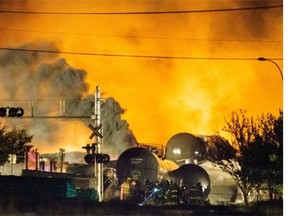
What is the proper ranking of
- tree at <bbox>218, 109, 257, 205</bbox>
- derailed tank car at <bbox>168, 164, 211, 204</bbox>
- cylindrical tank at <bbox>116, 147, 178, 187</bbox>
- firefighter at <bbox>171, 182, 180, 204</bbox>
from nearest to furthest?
tree at <bbox>218, 109, 257, 205</bbox> < firefighter at <bbox>171, 182, 180, 204</bbox> < derailed tank car at <bbox>168, 164, 211, 204</bbox> < cylindrical tank at <bbox>116, 147, 178, 187</bbox>

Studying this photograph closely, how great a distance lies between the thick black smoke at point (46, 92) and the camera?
1531cm

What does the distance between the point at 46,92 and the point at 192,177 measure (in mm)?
8952

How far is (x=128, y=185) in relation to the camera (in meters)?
22.5

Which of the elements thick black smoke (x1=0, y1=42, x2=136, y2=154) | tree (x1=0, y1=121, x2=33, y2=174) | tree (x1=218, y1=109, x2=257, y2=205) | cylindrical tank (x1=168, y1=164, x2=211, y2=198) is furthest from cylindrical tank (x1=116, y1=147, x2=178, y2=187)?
tree (x1=0, y1=121, x2=33, y2=174)

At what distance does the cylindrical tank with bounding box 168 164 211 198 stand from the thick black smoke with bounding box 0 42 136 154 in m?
3.89

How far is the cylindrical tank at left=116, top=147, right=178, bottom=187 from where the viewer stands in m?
22.9

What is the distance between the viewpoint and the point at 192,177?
2398 cm

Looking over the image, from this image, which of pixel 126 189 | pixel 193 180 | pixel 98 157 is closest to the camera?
pixel 98 157

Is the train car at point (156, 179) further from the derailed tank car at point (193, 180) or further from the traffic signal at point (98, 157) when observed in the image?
the traffic signal at point (98, 157)

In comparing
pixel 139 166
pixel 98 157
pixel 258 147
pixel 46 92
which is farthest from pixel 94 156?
pixel 139 166

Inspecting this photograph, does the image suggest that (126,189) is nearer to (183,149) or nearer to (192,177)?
(192,177)

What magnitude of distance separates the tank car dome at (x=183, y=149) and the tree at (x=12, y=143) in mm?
6643

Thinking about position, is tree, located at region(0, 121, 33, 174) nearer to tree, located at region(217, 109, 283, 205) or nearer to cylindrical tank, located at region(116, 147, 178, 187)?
cylindrical tank, located at region(116, 147, 178, 187)

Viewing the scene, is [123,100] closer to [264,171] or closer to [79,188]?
[264,171]
